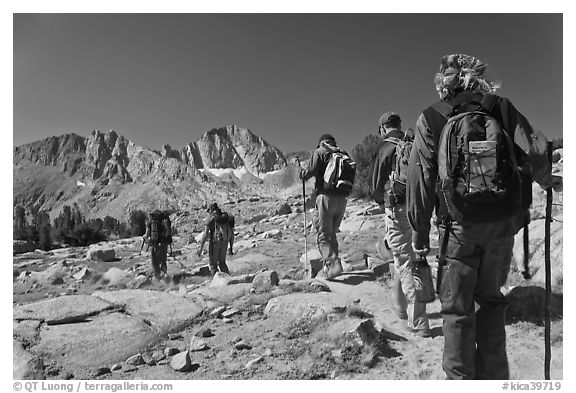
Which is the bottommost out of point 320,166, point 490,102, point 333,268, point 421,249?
point 333,268

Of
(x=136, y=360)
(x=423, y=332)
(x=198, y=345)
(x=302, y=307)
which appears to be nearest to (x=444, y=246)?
(x=423, y=332)

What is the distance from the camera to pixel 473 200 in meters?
2.88

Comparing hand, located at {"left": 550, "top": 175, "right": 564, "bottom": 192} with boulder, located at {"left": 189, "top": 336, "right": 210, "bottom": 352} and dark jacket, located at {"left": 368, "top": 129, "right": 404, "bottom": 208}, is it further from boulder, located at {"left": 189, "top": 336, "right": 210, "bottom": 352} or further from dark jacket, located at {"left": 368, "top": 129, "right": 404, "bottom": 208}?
boulder, located at {"left": 189, "top": 336, "right": 210, "bottom": 352}

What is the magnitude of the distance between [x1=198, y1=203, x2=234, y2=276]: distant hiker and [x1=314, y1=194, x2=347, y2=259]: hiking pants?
12.1 feet

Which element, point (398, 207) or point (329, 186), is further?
point (329, 186)

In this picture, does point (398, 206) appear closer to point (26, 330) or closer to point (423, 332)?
point (423, 332)

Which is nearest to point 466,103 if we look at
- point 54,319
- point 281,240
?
point 54,319

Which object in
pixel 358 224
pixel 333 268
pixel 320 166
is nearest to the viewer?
pixel 320 166

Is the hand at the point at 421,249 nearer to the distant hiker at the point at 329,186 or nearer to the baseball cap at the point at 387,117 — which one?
the baseball cap at the point at 387,117

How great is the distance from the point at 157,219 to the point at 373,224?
9775 millimetres

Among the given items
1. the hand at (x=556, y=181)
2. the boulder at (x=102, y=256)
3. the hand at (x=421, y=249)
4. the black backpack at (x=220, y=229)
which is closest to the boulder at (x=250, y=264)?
the black backpack at (x=220, y=229)

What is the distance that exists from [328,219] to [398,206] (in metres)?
2.35

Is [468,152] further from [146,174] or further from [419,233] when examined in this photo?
[146,174]

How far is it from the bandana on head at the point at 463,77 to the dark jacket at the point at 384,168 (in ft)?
6.29
